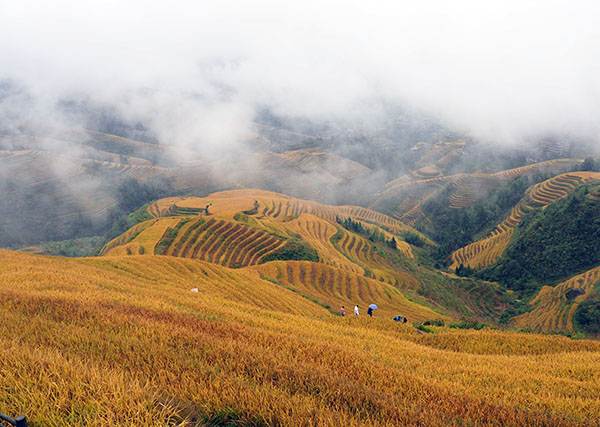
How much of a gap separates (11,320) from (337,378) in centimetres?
573

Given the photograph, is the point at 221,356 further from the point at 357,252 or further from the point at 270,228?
the point at 357,252

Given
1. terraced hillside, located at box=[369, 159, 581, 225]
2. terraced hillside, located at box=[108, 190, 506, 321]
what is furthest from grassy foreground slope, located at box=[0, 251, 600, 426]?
terraced hillside, located at box=[369, 159, 581, 225]

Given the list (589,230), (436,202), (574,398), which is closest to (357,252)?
(589,230)

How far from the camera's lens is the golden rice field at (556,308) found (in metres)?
42.2

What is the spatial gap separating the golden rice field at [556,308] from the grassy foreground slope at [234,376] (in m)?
39.1

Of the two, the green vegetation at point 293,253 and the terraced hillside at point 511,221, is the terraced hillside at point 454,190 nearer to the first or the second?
the terraced hillside at point 511,221

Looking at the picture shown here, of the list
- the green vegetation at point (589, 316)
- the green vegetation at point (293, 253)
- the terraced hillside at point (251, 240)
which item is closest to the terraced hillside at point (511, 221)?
the terraced hillside at point (251, 240)

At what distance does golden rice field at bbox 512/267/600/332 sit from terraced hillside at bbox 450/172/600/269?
83.4 feet

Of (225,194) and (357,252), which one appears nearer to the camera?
(357,252)

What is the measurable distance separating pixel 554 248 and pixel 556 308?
37099 millimetres

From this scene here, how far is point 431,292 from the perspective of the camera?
61.3 m

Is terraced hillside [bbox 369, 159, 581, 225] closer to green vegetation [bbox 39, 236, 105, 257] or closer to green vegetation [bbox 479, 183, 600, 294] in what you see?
green vegetation [bbox 479, 183, 600, 294]

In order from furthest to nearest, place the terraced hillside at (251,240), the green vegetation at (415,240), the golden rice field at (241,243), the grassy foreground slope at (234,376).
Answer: the green vegetation at (415,240) < the terraced hillside at (251,240) < the golden rice field at (241,243) < the grassy foreground slope at (234,376)

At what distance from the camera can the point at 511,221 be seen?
106688 mm
